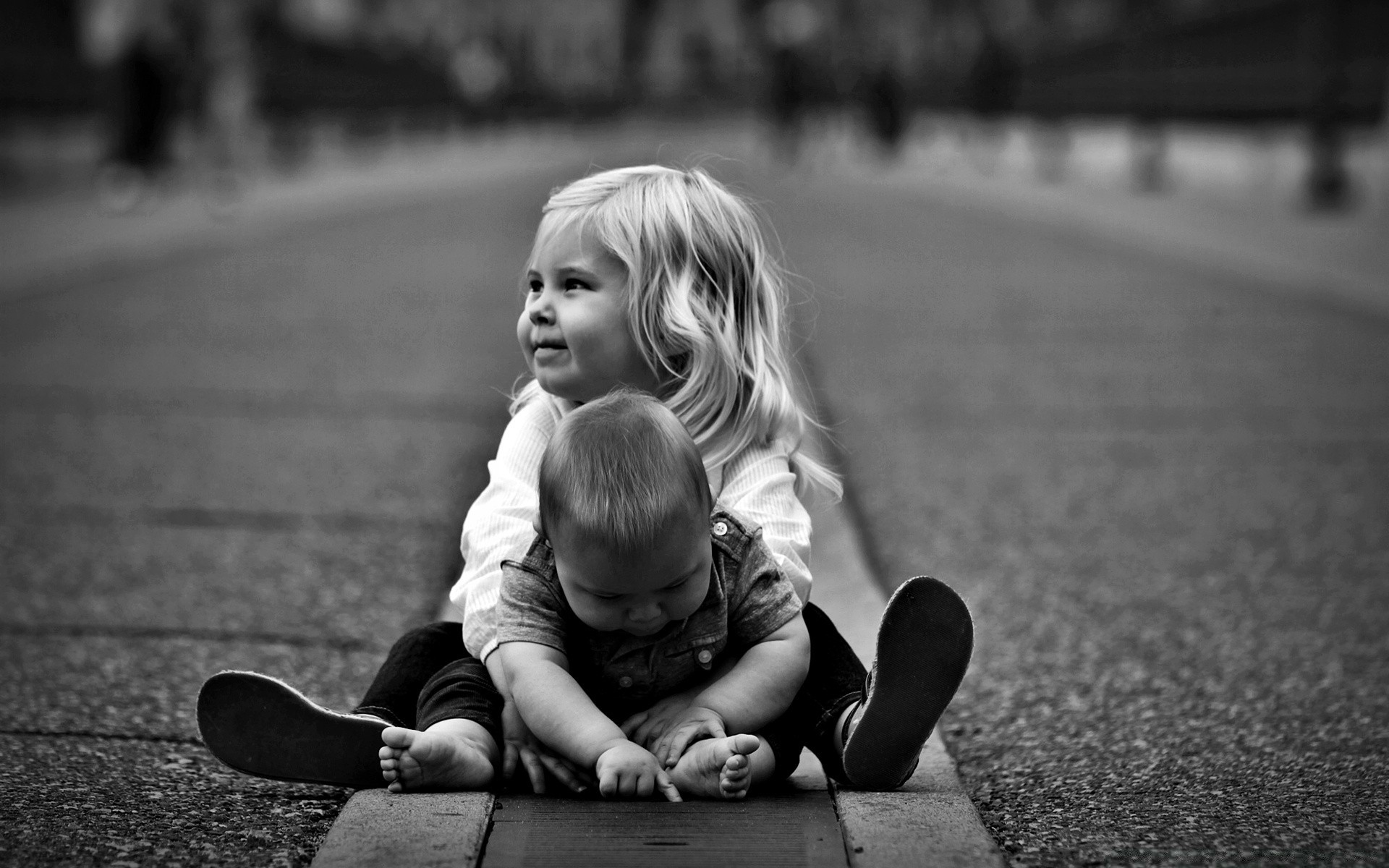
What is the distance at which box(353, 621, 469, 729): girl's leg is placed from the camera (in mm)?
2623

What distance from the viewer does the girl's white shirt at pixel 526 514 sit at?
267cm

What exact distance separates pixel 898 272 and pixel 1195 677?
8.63 metres

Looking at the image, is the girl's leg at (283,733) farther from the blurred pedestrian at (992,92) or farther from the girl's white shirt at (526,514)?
the blurred pedestrian at (992,92)

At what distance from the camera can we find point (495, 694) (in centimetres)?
259

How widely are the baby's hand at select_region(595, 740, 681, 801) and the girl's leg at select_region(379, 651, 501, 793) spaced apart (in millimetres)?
189

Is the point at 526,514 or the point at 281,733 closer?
the point at 281,733

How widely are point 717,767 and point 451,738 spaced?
374mm

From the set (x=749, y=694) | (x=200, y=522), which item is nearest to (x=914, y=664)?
(x=749, y=694)

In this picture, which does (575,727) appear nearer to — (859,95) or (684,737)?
(684,737)

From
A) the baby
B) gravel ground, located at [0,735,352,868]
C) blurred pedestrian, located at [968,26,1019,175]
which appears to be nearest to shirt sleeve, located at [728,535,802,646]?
the baby

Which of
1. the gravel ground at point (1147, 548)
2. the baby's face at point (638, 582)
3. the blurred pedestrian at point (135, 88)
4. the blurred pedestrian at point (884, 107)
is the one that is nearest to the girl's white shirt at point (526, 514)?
the baby's face at point (638, 582)

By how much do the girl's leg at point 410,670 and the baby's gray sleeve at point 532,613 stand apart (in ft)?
0.51

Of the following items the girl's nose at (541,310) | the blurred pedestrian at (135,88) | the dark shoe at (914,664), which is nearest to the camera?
the dark shoe at (914,664)

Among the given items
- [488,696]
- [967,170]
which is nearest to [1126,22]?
[967,170]
